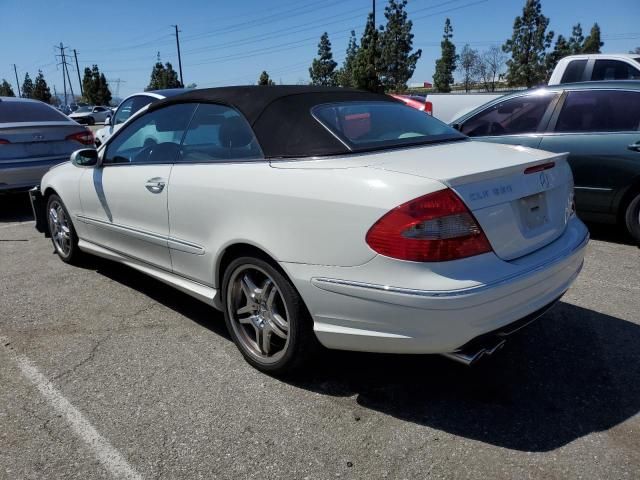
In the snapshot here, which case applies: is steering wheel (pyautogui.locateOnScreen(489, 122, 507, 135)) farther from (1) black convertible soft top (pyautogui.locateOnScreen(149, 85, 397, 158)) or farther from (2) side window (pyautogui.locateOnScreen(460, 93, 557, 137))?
(1) black convertible soft top (pyautogui.locateOnScreen(149, 85, 397, 158))

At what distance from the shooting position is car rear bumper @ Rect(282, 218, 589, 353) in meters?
2.25

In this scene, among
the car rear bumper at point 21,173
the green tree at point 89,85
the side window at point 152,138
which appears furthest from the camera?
the green tree at point 89,85

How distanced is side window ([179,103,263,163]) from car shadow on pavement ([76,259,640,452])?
1181 mm

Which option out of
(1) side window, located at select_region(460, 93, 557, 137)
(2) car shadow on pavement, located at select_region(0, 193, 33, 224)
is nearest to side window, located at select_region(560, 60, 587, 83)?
(1) side window, located at select_region(460, 93, 557, 137)

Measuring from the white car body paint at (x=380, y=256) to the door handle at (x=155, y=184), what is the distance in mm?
289

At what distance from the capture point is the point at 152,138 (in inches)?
151

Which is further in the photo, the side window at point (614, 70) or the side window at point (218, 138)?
the side window at point (614, 70)

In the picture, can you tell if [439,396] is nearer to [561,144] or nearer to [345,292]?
[345,292]

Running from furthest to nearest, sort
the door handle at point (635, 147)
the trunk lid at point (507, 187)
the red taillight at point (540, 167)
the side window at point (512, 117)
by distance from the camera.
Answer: the side window at point (512, 117) < the door handle at point (635, 147) < the red taillight at point (540, 167) < the trunk lid at point (507, 187)

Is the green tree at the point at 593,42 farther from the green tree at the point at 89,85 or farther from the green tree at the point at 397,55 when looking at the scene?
the green tree at the point at 89,85

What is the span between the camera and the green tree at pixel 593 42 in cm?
4831

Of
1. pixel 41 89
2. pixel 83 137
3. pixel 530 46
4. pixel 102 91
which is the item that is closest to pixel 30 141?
pixel 83 137

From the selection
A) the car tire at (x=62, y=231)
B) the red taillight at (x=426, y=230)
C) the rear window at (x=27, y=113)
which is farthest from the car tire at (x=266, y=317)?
the rear window at (x=27, y=113)

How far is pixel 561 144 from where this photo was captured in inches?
216
